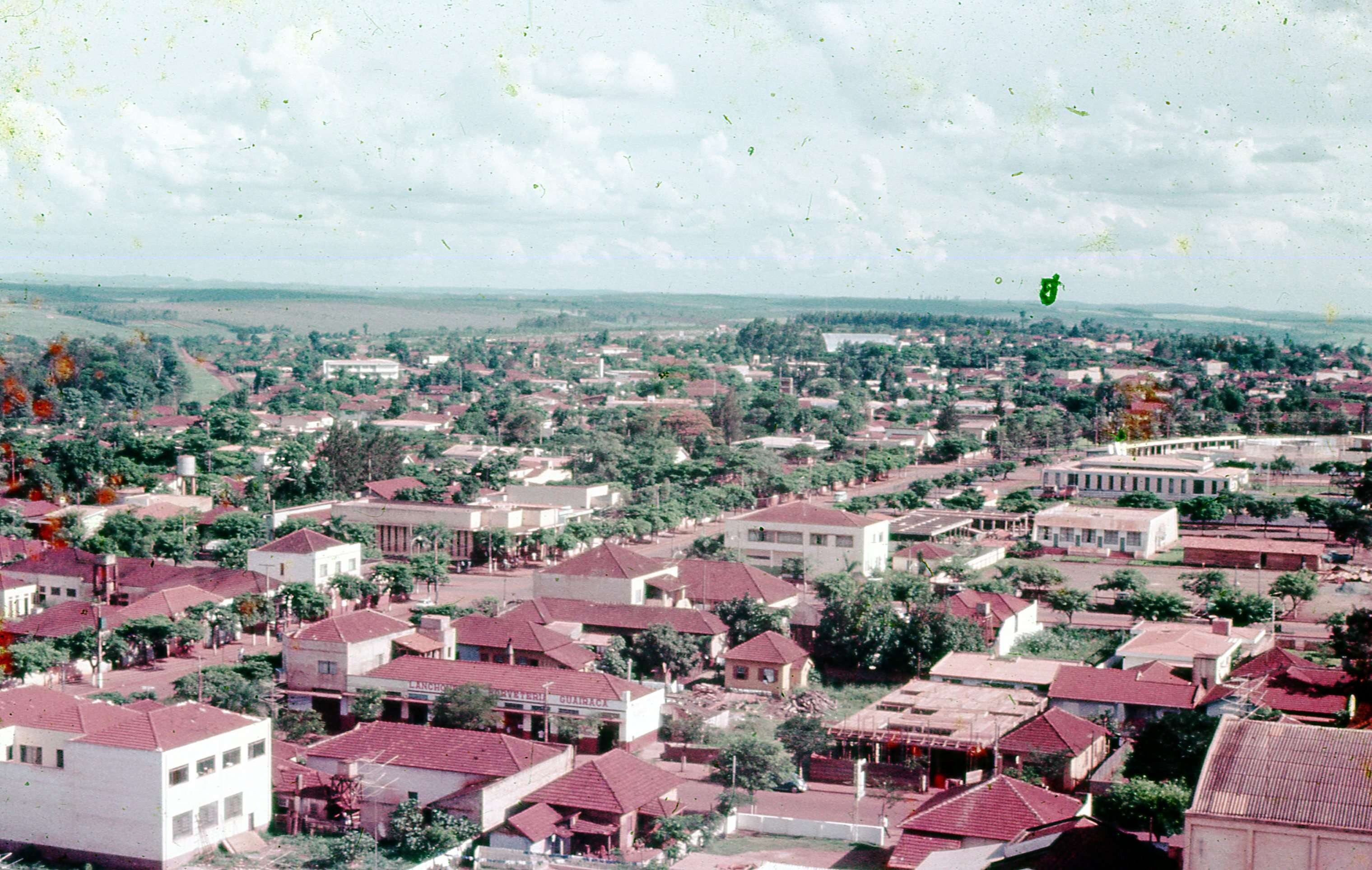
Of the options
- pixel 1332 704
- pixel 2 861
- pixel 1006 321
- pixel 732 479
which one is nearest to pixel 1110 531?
pixel 732 479

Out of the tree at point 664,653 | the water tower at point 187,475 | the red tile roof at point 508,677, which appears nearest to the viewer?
the red tile roof at point 508,677

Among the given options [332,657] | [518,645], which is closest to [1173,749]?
[518,645]

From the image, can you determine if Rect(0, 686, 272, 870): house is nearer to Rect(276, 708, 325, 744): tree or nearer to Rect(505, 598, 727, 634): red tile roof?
Rect(276, 708, 325, 744): tree

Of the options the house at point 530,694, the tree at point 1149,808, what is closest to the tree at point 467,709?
the house at point 530,694

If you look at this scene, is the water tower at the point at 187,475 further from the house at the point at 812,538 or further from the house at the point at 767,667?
the house at the point at 767,667

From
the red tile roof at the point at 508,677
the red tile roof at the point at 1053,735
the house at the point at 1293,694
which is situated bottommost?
the red tile roof at the point at 1053,735

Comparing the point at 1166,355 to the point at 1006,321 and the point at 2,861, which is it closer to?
the point at 1006,321

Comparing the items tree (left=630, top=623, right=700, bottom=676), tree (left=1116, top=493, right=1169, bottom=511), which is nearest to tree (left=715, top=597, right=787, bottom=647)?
tree (left=630, top=623, right=700, bottom=676)
